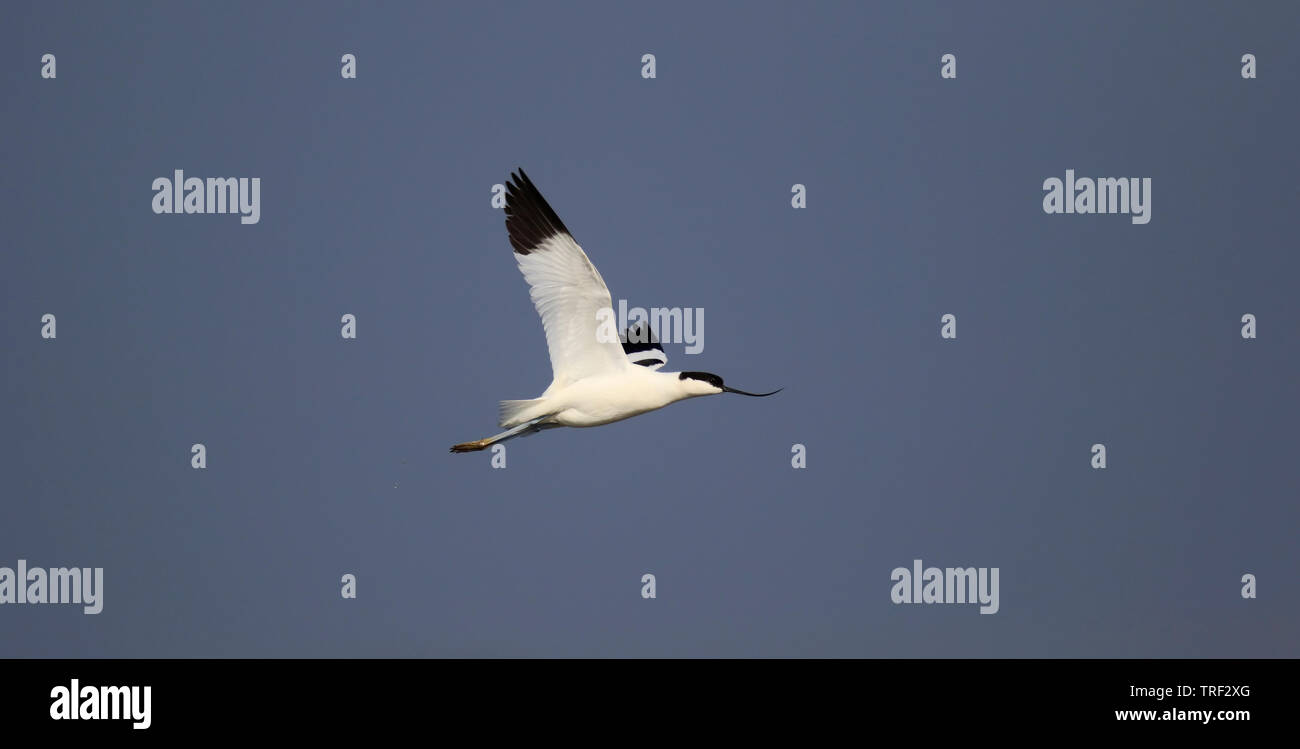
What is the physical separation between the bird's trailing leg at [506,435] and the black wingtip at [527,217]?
177 cm

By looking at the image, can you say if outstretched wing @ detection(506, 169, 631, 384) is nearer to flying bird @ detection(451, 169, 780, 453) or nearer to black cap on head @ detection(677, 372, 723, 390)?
flying bird @ detection(451, 169, 780, 453)

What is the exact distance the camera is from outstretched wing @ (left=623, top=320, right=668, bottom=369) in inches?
660

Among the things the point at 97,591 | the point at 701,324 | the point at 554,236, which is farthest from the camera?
the point at 97,591

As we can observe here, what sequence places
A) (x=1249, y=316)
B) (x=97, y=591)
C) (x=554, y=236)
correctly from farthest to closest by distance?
(x=1249, y=316)
(x=97, y=591)
(x=554, y=236)

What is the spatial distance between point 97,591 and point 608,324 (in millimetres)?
10224

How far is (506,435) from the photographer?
52.4 feet

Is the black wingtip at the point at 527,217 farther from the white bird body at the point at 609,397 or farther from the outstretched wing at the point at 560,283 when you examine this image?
the white bird body at the point at 609,397

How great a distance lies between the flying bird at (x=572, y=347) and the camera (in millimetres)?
15211

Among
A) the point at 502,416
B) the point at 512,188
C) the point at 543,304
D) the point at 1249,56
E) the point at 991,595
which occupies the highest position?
the point at 1249,56

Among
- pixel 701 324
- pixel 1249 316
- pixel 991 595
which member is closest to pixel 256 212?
pixel 701 324

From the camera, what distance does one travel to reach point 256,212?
23.2 m

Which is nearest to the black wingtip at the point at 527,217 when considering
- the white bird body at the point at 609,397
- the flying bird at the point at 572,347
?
the flying bird at the point at 572,347

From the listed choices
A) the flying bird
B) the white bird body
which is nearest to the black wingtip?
the flying bird
